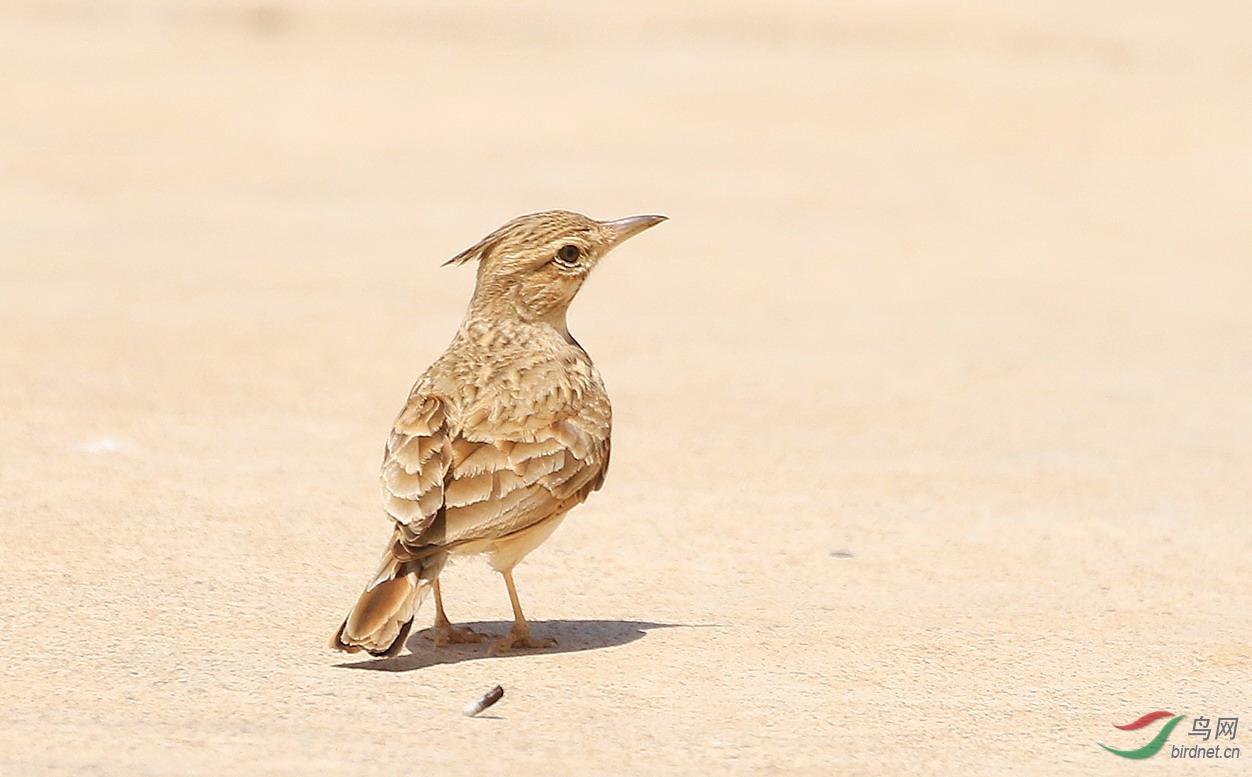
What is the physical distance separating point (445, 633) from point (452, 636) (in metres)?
0.07

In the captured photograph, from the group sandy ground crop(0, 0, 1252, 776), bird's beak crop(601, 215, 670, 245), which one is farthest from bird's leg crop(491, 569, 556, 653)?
bird's beak crop(601, 215, 670, 245)

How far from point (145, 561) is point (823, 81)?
14.5 m

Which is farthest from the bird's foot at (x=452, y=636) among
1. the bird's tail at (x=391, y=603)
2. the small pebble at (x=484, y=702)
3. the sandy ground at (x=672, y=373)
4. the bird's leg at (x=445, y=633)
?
the small pebble at (x=484, y=702)

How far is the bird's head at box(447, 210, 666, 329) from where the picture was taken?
20.1 ft

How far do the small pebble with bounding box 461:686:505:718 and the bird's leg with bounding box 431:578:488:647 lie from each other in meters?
0.70

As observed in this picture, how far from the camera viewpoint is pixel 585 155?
17.2 metres

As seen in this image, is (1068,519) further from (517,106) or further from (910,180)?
(517,106)

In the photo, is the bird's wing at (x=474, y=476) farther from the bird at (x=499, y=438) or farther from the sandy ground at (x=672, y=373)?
the sandy ground at (x=672, y=373)

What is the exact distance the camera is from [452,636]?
566cm

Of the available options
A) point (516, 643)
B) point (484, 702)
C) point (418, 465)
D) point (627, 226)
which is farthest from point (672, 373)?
point (484, 702)

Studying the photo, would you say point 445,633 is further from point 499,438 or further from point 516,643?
point 499,438

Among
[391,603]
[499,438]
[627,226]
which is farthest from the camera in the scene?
[627,226]

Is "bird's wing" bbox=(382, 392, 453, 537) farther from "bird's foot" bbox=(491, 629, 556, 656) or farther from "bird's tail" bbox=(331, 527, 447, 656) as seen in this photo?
"bird's foot" bbox=(491, 629, 556, 656)

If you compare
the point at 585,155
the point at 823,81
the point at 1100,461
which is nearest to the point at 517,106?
the point at 585,155
